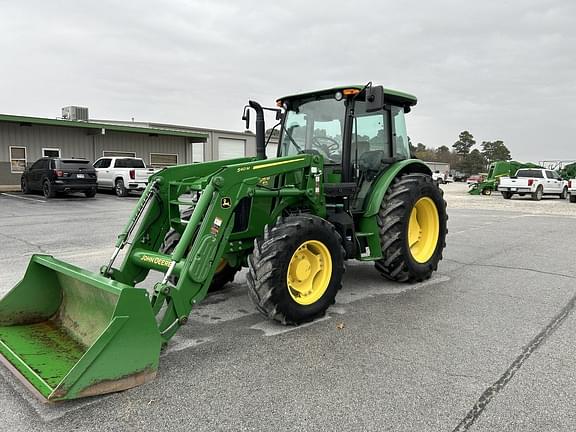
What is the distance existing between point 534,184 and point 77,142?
78.4ft

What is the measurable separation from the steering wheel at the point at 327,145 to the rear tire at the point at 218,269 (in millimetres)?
1785

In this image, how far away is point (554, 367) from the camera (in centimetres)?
361

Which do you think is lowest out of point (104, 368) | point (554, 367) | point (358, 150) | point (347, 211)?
point (554, 367)

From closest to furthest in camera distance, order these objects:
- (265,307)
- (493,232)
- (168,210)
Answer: (265,307)
(168,210)
(493,232)

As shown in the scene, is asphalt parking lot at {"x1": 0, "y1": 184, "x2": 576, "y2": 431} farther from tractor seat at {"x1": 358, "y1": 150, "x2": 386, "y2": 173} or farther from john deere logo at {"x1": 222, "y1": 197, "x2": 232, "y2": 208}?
tractor seat at {"x1": 358, "y1": 150, "x2": 386, "y2": 173}

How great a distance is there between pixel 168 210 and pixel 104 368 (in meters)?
2.14

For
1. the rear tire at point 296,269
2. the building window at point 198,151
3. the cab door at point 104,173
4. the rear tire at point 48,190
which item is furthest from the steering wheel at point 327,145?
the building window at point 198,151

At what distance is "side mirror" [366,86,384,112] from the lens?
481 centimetres

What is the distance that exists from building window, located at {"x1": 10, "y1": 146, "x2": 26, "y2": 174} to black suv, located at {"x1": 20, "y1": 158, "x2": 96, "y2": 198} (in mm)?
3933

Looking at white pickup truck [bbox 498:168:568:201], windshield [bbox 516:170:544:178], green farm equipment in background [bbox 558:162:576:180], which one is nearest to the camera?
white pickup truck [bbox 498:168:568:201]

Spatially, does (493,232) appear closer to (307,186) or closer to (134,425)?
(307,186)

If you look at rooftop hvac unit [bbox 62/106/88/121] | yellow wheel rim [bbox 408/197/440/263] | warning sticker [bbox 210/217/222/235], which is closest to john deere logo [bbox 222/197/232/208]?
warning sticker [bbox 210/217/222/235]

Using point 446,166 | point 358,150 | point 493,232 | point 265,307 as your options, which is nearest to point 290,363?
point 265,307

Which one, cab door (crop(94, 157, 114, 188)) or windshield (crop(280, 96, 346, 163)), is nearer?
windshield (crop(280, 96, 346, 163))
